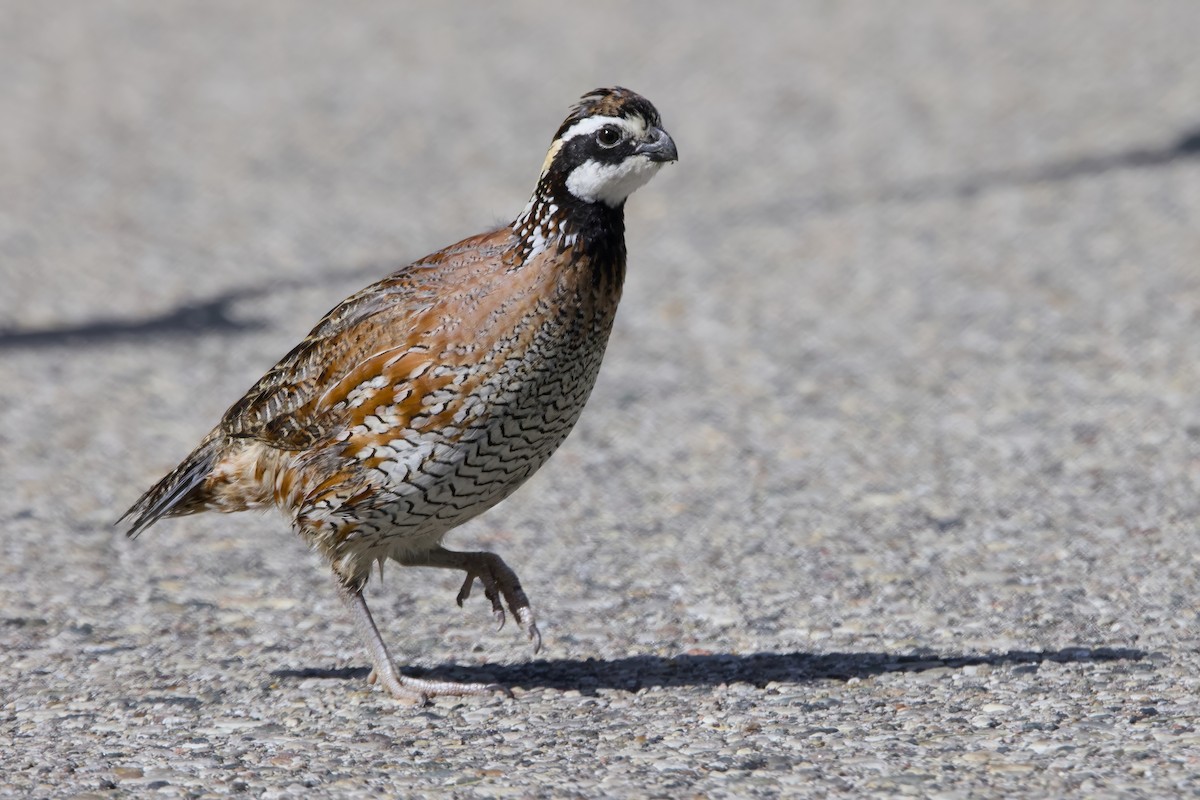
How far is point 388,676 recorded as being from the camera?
5578 mm

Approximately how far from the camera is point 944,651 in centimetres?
587

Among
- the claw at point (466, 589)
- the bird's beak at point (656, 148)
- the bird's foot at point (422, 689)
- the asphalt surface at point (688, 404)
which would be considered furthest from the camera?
the claw at point (466, 589)

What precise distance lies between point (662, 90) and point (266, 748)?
1176cm

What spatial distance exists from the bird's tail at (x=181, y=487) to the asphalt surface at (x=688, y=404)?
49cm

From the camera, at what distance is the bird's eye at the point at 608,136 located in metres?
5.30

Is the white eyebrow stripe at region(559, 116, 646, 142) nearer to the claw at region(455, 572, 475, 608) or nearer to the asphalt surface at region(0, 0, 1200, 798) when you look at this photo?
the claw at region(455, 572, 475, 608)

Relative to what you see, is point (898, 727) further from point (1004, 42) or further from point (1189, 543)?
point (1004, 42)

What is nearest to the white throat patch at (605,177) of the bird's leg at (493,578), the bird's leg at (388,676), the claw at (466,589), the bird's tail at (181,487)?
the bird's leg at (493,578)

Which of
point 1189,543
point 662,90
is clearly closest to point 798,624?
point 1189,543

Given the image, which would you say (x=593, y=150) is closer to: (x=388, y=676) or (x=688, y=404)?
(x=388, y=676)

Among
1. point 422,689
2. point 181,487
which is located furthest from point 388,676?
point 181,487

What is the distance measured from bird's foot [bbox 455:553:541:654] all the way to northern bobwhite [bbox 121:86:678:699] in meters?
0.24

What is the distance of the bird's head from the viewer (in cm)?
530

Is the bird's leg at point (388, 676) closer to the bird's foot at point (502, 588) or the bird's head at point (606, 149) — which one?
the bird's foot at point (502, 588)
